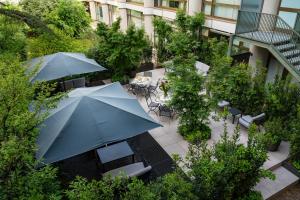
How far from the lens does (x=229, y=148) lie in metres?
5.42

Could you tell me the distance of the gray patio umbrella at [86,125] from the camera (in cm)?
572

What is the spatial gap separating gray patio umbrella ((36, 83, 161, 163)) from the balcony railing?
702cm

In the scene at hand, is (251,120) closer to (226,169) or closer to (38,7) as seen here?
(226,169)

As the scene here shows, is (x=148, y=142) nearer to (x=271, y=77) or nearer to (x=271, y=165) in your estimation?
(x=271, y=165)

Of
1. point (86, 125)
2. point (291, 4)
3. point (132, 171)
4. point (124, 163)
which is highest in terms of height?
point (291, 4)

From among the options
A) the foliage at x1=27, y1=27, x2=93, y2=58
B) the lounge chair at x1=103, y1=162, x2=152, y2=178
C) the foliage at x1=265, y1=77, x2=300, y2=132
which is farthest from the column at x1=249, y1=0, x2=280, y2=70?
the foliage at x1=27, y1=27, x2=93, y2=58

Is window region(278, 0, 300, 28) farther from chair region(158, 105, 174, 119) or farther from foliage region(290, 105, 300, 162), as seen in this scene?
chair region(158, 105, 174, 119)

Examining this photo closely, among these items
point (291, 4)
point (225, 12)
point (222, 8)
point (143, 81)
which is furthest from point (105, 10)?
point (291, 4)

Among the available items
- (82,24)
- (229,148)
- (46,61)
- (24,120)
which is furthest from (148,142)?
(82,24)

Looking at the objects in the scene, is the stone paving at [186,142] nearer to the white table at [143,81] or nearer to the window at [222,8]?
the white table at [143,81]

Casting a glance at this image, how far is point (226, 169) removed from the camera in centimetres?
488

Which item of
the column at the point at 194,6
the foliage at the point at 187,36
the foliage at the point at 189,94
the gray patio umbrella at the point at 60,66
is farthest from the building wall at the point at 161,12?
the gray patio umbrella at the point at 60,66

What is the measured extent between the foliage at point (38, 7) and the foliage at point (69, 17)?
1.96 ft

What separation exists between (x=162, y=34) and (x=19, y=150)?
1351 centimetres
